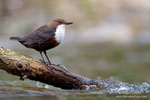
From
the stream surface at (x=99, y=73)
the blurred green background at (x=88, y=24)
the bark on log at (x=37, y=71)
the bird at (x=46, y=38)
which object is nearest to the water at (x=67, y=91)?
the stream surface at (x=99, y=73)

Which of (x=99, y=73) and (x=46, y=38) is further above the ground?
(x=99, y=73)

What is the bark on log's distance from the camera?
5426mm

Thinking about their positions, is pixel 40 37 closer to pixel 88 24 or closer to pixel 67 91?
pixel 67 91

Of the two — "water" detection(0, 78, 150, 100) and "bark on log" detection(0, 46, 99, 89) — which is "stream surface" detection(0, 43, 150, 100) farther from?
"bark on log" detection(0, 46, 99, 89)

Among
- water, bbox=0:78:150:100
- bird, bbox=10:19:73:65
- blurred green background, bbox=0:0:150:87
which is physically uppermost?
blurred green background, bbox=0:0:150:87

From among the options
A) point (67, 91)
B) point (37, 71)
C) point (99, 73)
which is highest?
point (99, 73)

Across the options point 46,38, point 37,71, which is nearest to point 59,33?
point 46,38

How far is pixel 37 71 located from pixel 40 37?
0.80 meters

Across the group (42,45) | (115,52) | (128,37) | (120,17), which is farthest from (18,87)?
(120,17)

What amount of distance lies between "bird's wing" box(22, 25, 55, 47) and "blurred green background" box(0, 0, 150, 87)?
6.21 m

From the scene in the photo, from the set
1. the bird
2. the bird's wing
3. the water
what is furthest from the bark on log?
the bird's wing

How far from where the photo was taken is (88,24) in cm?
1769

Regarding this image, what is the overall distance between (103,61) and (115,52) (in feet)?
5.66

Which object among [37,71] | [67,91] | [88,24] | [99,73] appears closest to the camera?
[37,71]
